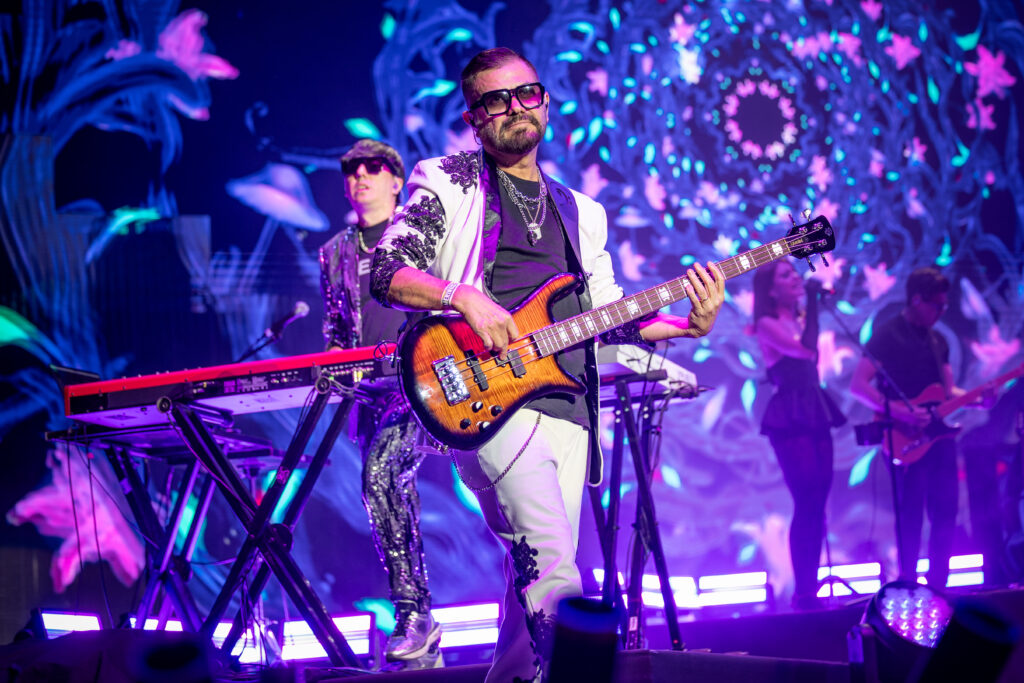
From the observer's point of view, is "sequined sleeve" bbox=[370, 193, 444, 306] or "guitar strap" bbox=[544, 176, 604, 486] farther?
"guitar strap" bbox=[544, 176, 604, 486]

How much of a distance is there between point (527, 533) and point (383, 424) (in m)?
1.53

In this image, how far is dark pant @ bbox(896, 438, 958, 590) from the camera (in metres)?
5.82

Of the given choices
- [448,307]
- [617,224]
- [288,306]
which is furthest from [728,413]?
[448,307]

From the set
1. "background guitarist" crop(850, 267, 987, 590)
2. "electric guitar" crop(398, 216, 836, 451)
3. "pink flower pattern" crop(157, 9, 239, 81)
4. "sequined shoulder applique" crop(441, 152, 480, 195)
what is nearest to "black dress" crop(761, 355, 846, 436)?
"background guitarist" crop(850, 267, 987, 590)

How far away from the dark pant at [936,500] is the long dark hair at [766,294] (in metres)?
1.61

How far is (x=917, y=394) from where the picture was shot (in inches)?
239

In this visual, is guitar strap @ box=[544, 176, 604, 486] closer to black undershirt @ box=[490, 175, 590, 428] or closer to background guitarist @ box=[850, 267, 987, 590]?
black undershirt @ box=[490, 175, 590, 428]

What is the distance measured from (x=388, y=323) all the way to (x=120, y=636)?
70.1 inches

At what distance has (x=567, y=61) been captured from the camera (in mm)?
6953

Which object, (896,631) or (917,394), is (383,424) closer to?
(896,631)

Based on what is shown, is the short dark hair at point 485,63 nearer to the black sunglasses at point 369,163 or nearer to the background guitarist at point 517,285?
the background guitarist at point 517,285

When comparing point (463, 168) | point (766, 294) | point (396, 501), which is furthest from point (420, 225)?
point (766, 294)

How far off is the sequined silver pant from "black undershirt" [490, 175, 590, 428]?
3.57ft

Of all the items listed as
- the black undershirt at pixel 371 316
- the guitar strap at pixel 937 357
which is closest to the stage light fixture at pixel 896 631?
the black undershirt at pixel 371 316
